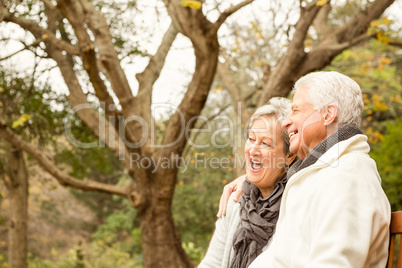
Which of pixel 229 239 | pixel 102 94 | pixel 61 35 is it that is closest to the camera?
pixel 229 239

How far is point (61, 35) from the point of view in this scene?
24.2 ft

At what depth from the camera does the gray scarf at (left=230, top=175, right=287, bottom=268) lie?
224 centimetres

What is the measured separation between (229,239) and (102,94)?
277cm

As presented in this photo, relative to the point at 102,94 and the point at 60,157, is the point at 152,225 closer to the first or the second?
the point at 102,94

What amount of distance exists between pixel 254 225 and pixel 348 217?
0.74 meters

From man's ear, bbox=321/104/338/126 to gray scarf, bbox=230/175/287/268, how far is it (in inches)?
22.7

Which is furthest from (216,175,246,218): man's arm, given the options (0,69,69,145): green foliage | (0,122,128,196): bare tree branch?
(0,69,69,145): green foliage

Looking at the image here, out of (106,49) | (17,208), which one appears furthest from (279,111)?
(17,208)

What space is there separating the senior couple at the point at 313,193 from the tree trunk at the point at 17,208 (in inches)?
272

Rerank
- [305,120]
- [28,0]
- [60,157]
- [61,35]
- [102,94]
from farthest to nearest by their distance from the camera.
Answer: [60,157] → [61,35] → [28,0] → [102,94] → [305,120]

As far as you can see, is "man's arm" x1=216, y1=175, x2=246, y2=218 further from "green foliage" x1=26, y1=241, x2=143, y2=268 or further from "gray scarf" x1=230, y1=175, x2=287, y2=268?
"green foliage" x1=26, y1=241, x2=143, y2=268

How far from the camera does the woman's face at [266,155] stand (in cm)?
240

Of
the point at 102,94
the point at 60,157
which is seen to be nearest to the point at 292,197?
the point at 102,94

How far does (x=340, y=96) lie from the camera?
1838 millimetres
